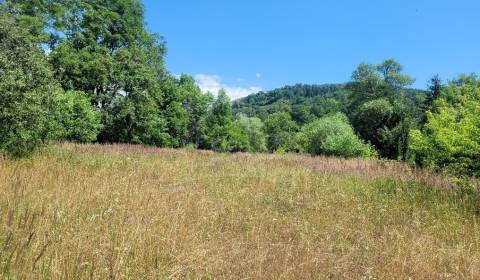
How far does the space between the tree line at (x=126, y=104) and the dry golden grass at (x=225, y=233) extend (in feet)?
13.0

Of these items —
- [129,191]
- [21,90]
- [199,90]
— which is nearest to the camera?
[129,191]

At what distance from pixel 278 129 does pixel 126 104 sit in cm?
5713

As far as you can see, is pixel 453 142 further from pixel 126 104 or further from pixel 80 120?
pixel 126 104

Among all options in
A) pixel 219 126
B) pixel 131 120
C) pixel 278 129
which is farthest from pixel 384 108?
pixel 278 129

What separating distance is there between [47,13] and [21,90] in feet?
65.9

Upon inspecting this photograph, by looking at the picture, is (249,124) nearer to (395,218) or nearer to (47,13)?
(47,13)

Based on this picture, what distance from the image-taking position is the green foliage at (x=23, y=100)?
857 cm

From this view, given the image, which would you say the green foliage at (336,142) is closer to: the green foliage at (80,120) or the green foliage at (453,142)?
the green foliage at (453,142)

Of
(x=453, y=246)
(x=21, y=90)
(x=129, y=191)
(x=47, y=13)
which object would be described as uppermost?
(x=47, y=13)

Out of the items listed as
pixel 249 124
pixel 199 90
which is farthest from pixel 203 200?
pixel 249 124

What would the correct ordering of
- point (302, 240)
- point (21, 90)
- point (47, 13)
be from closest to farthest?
1. point (302, 240)
2. point (21, 90)
3. point (47, 13)

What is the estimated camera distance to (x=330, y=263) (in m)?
3.70

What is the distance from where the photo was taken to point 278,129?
267 ft

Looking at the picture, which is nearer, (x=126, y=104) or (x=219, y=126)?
(x=126, y=104)
